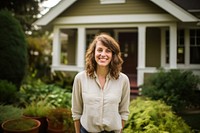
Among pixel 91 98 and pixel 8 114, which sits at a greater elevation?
pixel 91 98

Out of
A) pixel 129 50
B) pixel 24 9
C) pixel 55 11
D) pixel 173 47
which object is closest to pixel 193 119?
pixel 173 47

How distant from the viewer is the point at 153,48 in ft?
39.4

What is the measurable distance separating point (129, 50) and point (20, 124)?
970 centimetres

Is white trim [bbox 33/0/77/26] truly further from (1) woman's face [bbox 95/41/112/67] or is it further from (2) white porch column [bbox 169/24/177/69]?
(1) woman's face [bbox 95/41/112/67]

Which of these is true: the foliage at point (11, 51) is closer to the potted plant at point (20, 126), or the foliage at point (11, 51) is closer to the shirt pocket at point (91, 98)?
the potted plant at point (20, 126)

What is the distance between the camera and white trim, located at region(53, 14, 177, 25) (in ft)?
33.5

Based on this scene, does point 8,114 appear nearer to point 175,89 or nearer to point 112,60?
point 112,60

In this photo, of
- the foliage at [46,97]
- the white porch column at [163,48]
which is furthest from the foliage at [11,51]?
the white porch column at [163,48]

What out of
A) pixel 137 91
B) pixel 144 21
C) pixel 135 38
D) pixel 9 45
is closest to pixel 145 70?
pixel 137 91

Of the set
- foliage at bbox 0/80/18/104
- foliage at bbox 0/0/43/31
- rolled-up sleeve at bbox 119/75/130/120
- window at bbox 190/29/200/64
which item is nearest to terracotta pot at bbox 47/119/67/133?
foliage at bbox 0/80/18/104

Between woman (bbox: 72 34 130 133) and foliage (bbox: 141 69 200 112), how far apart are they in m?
5.56

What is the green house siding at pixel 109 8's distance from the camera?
1045 centimetres

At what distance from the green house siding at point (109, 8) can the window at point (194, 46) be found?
81.6 inches

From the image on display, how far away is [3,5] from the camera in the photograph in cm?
1130
